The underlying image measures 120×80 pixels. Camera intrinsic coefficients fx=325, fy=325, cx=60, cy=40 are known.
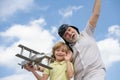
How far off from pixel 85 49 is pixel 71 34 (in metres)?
0.37

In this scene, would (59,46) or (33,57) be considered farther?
(59,46)

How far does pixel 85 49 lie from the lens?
5371mm

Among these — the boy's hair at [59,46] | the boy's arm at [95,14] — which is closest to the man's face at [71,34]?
the boy's hair at [59,46]

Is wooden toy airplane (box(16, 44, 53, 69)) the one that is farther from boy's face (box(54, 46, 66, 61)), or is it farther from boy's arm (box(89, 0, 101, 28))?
boy's arm (box(89, 0, 101, 28))

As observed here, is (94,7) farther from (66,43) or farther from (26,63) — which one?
(26,63)

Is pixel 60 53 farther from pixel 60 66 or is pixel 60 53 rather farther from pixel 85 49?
pixel 85 49

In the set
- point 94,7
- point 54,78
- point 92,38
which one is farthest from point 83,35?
point 54,78

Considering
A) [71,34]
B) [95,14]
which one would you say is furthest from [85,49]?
[95,14]

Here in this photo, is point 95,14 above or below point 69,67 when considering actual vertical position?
above

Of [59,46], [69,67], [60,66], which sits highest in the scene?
[59,46]

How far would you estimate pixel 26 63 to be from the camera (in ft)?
17.4

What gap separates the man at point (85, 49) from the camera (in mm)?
5254

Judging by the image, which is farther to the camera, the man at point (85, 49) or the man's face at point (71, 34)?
the man's face at point (71, 34)

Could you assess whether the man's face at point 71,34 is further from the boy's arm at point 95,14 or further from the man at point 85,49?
the boy's arm at point 95,14
